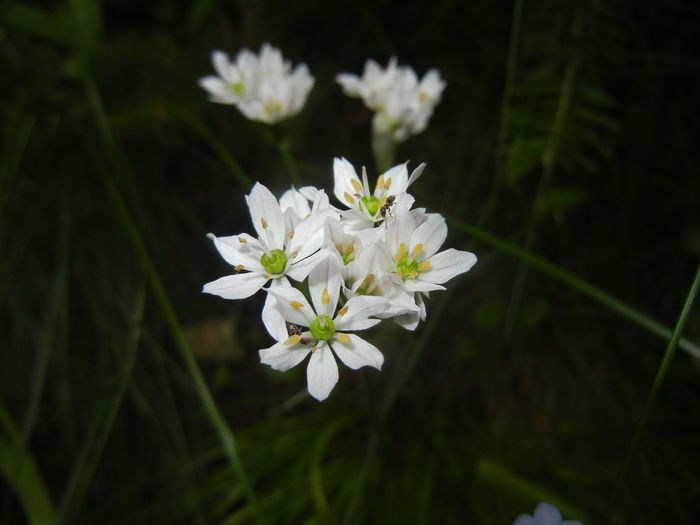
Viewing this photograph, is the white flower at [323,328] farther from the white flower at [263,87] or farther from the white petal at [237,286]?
the white flower at [263,87]

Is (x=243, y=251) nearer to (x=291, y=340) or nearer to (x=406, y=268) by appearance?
(x=291, y=340)

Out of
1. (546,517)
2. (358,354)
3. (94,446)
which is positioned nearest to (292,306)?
(358,354)

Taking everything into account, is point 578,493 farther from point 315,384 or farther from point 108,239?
point 108,239

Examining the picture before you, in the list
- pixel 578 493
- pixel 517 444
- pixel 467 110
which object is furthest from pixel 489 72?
pixel 578 493

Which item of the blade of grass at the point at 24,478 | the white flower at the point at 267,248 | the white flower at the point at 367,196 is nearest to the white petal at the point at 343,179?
the white flower at the point at 367,196

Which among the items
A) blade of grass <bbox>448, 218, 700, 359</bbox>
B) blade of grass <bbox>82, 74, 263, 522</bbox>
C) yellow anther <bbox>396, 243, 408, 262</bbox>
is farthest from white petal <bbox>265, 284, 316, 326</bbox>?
blade of grass <bbox>448, 218, 700, 359</bbox>
